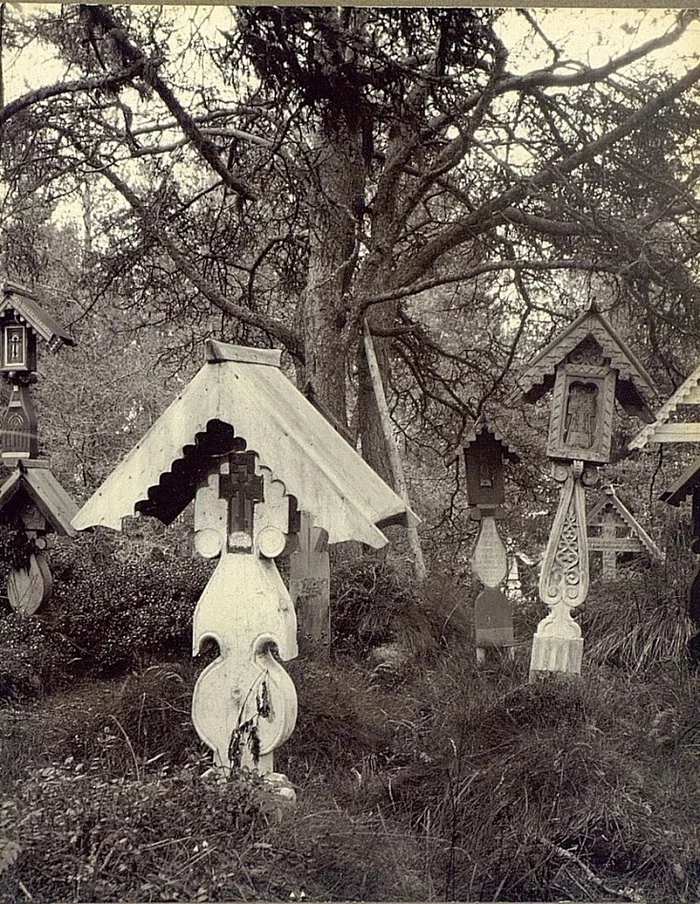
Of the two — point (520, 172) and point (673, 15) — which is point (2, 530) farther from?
point (673, 15)

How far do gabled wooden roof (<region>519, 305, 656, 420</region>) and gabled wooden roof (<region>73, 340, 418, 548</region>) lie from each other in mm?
1783

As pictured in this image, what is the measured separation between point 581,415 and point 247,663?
256cm

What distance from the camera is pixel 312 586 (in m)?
6.32

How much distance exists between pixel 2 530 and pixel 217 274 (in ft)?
8.43

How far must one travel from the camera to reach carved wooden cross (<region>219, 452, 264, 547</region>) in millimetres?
3752

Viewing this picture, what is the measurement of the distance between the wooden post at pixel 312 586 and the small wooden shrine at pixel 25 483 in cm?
153

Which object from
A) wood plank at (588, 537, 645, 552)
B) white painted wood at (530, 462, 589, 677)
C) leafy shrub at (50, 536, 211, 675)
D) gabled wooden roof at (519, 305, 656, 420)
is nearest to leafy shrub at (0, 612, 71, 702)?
leafy shrub at (50, 536, 211, 675)

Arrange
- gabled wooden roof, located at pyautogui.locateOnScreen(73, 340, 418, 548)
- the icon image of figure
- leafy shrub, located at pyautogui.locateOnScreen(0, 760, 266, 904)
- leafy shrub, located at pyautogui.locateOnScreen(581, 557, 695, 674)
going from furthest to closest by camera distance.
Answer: leafy shrub, located at pyautogui.locateOnScreen(581, 557, 695, 674) < the icon image of figure < gabled wooden roof, located at pyautogui.locateOnScreen(73, 340, 418, 548) < leafy shrub, located at pyautogui.locateOnScreen(0, 760, 266, 904)

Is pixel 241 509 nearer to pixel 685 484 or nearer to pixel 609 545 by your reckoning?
pixel 685 484

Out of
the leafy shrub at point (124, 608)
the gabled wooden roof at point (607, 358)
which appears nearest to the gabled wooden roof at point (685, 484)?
the gabled wooden roof at point (607, 358)

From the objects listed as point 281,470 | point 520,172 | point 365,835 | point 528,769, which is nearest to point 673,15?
point 520,172

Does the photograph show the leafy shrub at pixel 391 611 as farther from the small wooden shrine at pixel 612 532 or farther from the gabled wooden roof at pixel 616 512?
the gabled wooden roof at pixel 616 512

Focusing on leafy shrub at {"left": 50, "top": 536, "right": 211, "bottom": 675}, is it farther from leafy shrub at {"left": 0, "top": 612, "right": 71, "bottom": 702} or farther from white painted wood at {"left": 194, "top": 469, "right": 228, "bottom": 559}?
white painted wood at {"left": 194, "top": 469, "right": 228, "bottom": 559}

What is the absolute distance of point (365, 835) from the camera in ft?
12.0
